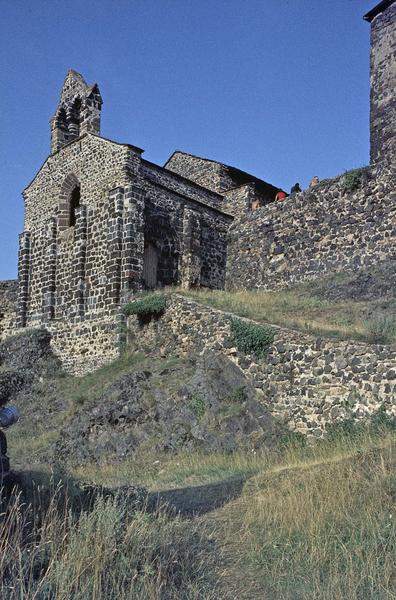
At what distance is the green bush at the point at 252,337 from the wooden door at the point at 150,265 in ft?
22.7

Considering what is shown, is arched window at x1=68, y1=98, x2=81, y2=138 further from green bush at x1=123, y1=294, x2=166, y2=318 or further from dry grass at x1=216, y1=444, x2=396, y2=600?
dry grass at x1=216, y1=444, x2=396, y2=600

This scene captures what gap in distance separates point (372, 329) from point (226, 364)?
4064 mm

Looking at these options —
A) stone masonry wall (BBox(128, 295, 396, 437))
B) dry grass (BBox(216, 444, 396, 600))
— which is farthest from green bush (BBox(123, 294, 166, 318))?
dry grass (BBox(216, 444, 396, 600))

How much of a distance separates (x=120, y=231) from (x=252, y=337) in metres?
8.42

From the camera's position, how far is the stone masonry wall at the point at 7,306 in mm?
27234

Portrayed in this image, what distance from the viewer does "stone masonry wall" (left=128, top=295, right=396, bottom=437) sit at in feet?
41.8

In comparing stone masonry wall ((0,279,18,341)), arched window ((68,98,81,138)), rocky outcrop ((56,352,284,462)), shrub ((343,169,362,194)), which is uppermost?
arched window ((68,98,81,138))

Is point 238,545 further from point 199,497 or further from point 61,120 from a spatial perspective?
point 61,120

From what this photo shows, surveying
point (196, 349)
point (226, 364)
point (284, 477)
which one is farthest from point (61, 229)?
point (284, 477)

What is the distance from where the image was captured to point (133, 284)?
21.7 meters

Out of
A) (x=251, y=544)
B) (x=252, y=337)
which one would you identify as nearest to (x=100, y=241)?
(x=252, y=337)

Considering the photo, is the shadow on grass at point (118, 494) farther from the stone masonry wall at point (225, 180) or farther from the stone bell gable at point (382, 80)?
the stone masonry wall at point (225, 180)

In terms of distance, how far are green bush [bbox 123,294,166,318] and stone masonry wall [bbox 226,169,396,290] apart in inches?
245

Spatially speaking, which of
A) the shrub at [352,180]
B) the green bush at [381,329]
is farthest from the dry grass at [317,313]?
the shrub at [352,180]
